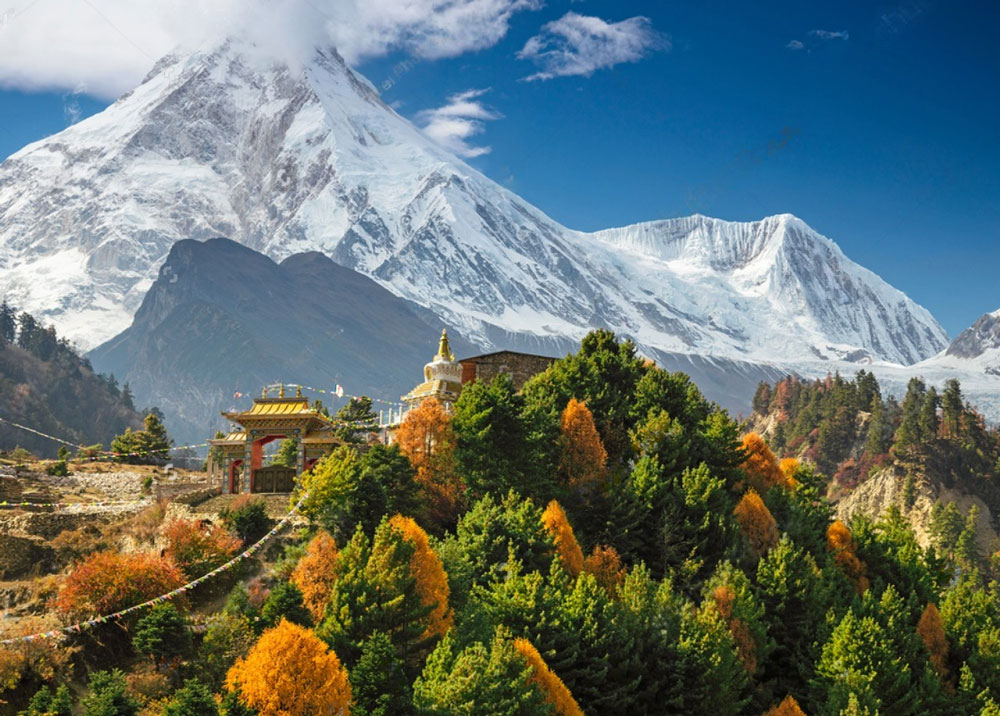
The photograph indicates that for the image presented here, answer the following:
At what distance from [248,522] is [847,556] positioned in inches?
1428

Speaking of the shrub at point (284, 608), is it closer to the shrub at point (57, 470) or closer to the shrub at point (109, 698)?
the shrub at point (109, 698)

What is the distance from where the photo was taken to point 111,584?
159 feet

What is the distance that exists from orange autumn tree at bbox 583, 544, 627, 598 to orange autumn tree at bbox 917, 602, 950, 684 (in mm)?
18134

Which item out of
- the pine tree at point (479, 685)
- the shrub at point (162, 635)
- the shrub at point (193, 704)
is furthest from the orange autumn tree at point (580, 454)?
the shrub at point (193, 704)

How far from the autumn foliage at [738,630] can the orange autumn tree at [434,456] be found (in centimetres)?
1483

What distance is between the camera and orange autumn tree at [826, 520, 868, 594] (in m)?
69.9

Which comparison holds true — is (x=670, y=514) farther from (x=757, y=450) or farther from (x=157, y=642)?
(x=157, y=642)

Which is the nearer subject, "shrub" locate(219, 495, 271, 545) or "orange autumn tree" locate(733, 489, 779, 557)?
"shrub" locate(219, 495, 271, 545)

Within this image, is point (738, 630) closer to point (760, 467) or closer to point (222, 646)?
point (760, 467)

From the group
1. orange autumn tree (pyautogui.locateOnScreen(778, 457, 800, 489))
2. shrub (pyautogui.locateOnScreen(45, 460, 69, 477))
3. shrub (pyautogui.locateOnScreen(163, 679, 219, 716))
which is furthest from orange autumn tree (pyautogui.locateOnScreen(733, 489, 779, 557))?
shrub (pyautogui.locateOnScreen(45, 460, 69, 477))

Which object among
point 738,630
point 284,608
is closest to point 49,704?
point 284,608

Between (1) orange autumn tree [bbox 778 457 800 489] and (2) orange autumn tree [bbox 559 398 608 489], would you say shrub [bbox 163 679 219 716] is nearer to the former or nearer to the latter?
(2) orange autumn tree [bbox 559 398 608 489]

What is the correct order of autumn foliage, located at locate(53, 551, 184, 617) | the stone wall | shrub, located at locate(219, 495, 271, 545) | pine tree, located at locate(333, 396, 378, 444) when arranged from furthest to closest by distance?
the stone wall → pine tree, located at locate(333, 396, 378, 444) → shrub, located at locate(219, 495, 271, 545) → autumn foliage, located at locate(53, 551, 184, 617)

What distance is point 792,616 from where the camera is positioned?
61500 mm
